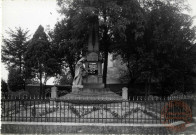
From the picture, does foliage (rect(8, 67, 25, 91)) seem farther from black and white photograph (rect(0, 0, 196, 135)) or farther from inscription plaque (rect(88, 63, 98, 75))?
inscription plaque (rect(88, 63, 98, 75))

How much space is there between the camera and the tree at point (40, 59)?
27688mm

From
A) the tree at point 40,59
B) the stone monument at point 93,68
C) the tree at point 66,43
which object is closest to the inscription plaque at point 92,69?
the stone monument at point 93,68

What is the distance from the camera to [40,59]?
27625 mm

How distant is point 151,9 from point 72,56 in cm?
1094

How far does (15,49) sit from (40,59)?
14.4 ft

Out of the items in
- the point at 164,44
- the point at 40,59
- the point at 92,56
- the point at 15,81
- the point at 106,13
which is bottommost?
the point at 15,81

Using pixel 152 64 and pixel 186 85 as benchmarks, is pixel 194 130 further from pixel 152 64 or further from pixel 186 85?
pixel 186 85

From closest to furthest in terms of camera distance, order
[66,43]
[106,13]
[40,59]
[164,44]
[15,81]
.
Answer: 1. [106,13]
2. [164,44]
3. [66,43]
4. [40,59]
5. [15,81]

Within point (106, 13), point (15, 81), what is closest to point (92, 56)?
point (106, 13)

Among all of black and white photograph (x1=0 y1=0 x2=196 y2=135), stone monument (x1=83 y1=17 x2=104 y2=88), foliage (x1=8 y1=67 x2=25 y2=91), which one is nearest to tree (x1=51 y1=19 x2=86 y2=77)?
black and white photograph (x1=0 y1=0 x2=196 y2=135)

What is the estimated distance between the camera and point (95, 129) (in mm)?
8461

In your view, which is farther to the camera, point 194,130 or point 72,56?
point 72,56

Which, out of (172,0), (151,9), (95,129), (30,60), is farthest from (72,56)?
(95,129)

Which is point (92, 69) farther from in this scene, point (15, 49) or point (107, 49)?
point (15, 49)
